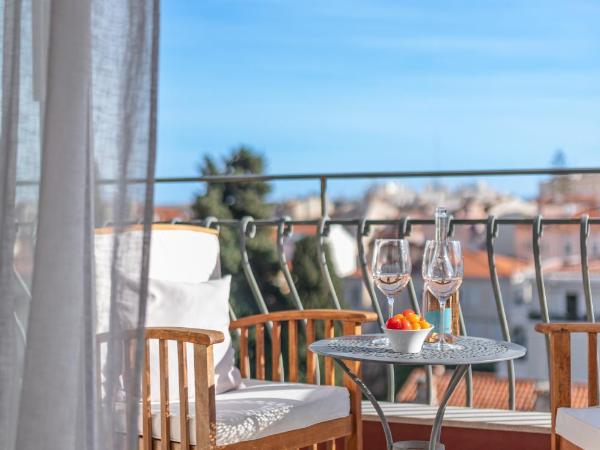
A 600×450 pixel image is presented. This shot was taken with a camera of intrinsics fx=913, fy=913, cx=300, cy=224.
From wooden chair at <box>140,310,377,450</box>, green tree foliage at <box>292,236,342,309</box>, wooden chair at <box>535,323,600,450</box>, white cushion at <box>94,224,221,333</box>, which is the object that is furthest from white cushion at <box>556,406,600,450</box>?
green tree foliage at <box>292,236,342,309</box>

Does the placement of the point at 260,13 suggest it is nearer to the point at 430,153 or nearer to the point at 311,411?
the point at 430,153

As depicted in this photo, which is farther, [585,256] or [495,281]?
[495,281]

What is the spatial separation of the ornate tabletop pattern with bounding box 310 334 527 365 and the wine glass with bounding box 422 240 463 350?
82 millimetres

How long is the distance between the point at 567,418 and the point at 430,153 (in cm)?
4269

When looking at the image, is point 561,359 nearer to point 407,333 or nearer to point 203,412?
point 407,333

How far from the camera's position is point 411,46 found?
4616 centimetres

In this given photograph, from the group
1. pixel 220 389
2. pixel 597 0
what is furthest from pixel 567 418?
pixel 597 0

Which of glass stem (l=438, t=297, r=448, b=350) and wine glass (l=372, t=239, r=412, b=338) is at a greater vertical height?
wine glass (l=372, t=239, r=412, b=338)

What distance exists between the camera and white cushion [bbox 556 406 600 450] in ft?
6.91

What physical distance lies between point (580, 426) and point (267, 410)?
793mm

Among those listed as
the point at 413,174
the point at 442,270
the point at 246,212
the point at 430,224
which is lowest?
the point at 442,270

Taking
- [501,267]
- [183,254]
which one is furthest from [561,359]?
[501,267]

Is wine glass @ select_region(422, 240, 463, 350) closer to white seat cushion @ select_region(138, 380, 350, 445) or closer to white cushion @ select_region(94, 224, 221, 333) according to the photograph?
white seat cushion @ select_region(138, 380, 350, 445)

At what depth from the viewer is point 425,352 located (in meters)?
2.25
